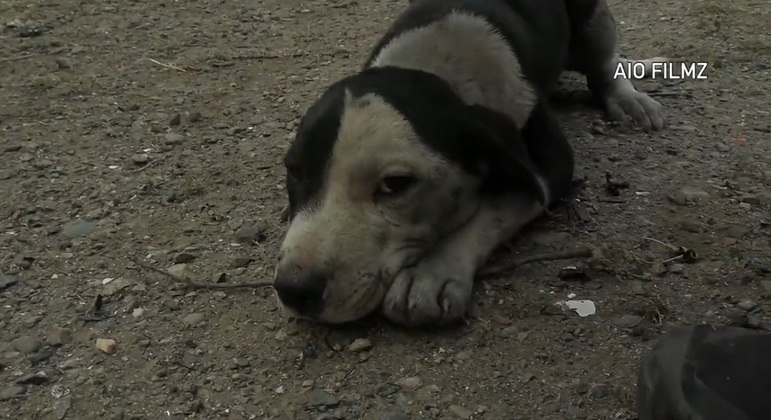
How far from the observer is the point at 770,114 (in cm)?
392

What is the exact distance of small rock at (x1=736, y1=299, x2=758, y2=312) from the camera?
2508mm

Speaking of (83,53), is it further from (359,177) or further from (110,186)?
(359,177)

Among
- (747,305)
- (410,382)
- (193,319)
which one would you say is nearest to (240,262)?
(193,319)

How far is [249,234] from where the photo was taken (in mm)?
3100

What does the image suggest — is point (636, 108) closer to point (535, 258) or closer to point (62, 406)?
point (535, 258)

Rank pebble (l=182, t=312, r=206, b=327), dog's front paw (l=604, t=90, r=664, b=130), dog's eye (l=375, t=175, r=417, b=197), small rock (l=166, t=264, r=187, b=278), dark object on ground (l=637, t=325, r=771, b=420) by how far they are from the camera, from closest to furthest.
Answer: dark object on ground (l=637, t=325, r=771, b=420), dog's eye (l=375, t=175, r=417, b=197), pebble (l=182, t=312, r=206, b=327), small rock (l=166, t=264, r=187, b=278), dog's front paw (l=604, t=90, r=664, b=130)

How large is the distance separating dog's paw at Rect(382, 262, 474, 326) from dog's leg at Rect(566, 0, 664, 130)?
5.74 ft

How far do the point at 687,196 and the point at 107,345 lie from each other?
6.44ft

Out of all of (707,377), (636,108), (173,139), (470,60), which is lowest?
(636,108)

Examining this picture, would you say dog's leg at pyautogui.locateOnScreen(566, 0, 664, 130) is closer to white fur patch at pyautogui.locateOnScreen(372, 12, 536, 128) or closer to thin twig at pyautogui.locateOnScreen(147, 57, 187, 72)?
white fur patch at pyautogui.locateOnScreen(372, 12, 536, 128)

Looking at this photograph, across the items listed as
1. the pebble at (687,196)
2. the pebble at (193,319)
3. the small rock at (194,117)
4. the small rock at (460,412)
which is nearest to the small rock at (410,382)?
the small rock at (460,412)

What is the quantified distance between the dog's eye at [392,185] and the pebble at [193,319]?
24.6 inches

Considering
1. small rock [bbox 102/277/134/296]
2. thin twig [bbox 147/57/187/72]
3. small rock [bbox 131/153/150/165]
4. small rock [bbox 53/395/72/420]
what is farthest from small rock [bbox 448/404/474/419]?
thin twig [bbox 147/57/187/72]

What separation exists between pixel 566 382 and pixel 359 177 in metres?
0.76
